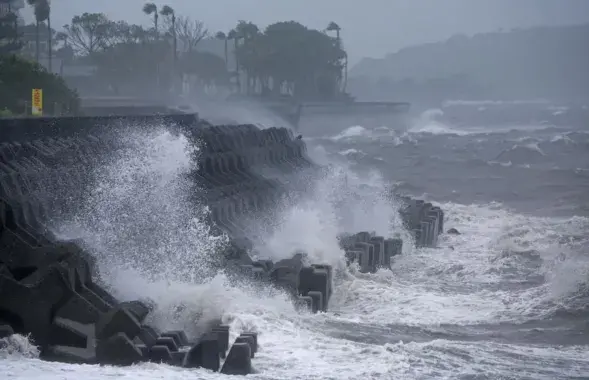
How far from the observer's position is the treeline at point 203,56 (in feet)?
205

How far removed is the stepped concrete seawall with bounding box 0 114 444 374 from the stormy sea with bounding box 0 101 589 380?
0.27m

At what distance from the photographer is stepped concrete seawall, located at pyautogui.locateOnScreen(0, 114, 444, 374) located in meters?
9.74

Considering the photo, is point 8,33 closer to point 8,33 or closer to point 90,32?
point 8,33

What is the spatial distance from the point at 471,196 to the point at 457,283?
60.4 ft

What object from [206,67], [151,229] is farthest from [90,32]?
[151,229]

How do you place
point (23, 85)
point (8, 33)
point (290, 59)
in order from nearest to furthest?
1. point (23, 85)
2. point (8, 33)
3. point (290, 59)

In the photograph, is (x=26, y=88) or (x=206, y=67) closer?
(x=26, y=88)

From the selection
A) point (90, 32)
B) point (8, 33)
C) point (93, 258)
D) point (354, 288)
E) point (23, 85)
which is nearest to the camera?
point (93, 258)

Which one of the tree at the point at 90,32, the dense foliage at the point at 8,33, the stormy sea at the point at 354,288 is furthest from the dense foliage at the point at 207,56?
the stormy sea at the point at 354,288

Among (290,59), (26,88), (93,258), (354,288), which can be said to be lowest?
(354,288)

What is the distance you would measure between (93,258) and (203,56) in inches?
2608

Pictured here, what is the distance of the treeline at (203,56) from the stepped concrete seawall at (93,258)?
133ft

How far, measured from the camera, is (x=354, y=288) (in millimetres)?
14477

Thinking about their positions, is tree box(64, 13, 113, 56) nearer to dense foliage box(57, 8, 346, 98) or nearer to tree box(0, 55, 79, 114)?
dense foliage box(57, 8, 346, 98)
